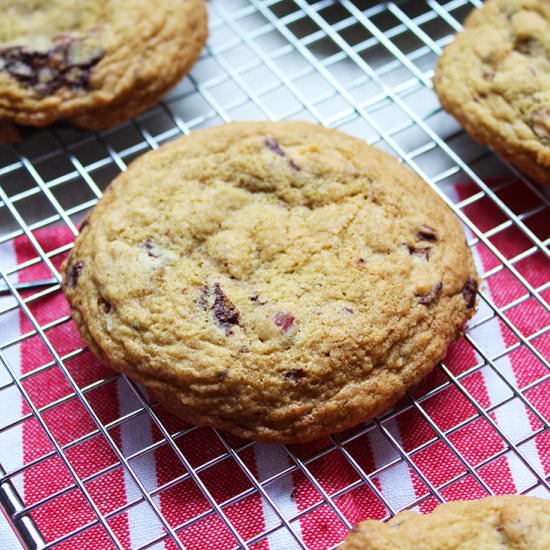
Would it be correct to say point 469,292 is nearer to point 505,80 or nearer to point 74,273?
point 505,80

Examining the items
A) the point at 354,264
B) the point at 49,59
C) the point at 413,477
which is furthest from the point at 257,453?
the point at 49,59

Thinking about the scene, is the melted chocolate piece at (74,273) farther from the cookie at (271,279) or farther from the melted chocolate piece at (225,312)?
the melted chocolate piece at (225,312)

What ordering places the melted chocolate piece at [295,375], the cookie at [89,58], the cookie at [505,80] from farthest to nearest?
the cookie at [89,58], the cookie at [505,80], the melted chocolate piece at [295,375]

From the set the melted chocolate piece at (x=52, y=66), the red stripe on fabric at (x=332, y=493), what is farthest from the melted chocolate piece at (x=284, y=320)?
the melted chocolate piece at (x=52, y=66)

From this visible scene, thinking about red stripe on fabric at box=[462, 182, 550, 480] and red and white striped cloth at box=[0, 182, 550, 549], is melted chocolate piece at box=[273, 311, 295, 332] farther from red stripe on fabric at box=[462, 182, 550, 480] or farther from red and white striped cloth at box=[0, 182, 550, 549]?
red stripe on fabric at box=[462, 182, 550, 480]

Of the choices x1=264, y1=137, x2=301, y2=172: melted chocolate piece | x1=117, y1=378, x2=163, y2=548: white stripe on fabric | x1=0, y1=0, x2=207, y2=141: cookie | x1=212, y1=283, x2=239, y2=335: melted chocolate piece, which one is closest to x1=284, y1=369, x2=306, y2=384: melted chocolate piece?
x1=212, y1=283, x2=239, y2=335: melted chocolate piece

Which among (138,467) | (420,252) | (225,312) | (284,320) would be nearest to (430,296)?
(420,252)
